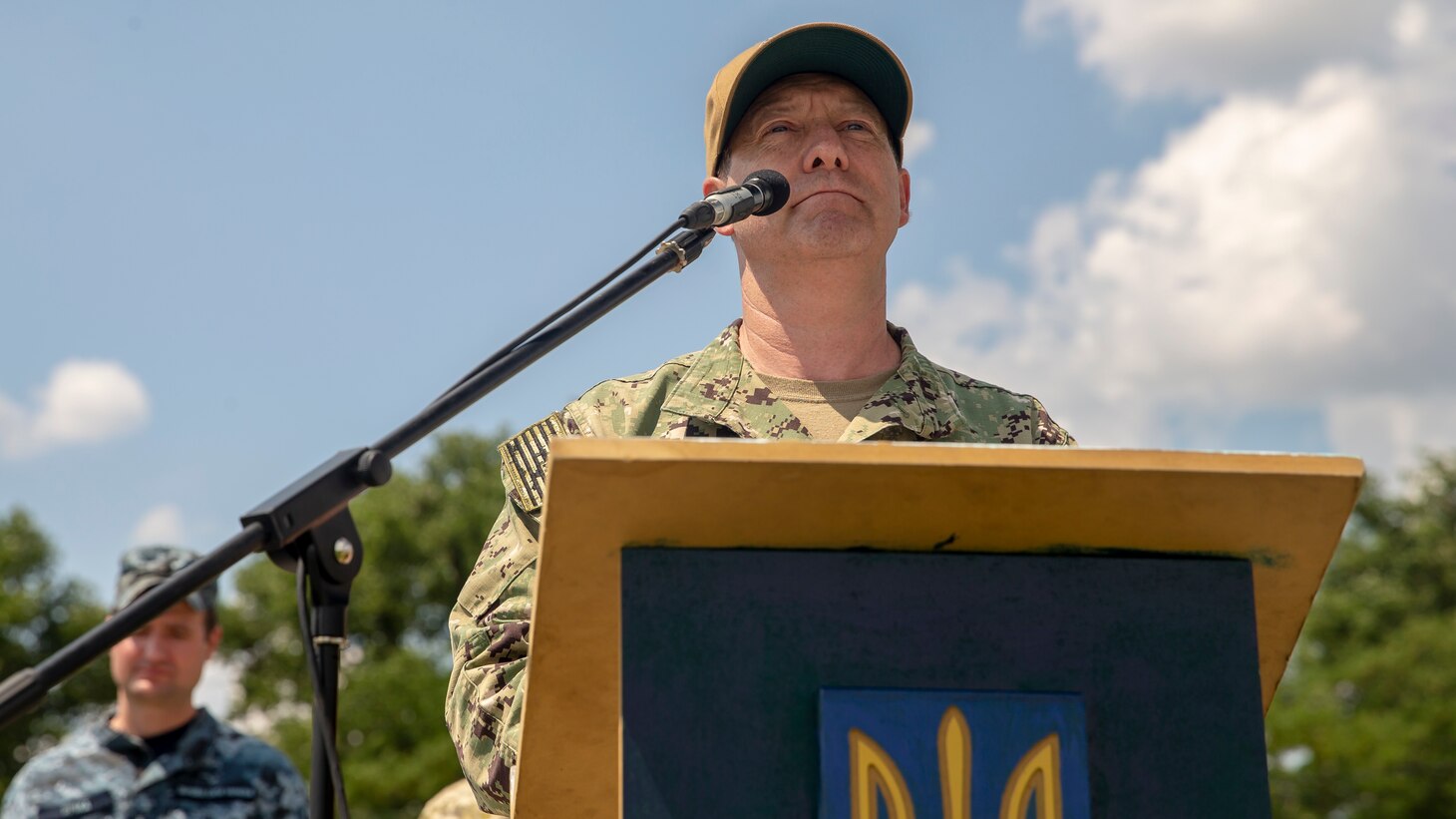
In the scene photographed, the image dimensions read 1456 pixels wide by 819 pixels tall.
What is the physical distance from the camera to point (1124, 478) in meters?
1.34

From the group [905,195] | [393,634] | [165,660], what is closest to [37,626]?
[393,634]

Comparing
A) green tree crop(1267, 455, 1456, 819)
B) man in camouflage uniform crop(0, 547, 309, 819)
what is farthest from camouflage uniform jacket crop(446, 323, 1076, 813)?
green tree crop(1267, 455, 1456, 819)

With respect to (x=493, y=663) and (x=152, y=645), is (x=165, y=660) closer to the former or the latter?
(x=152, y=645)

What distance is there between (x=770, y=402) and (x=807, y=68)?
751 mm

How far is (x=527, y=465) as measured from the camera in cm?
248

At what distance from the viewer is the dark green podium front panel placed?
53.1 inches

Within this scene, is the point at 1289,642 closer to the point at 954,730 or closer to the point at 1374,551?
the point at 954,730

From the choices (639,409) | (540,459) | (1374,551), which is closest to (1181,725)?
(540,459)

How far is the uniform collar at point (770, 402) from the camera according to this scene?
270cm

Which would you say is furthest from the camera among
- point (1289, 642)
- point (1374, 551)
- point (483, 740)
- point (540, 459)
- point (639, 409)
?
point (1374, 551)

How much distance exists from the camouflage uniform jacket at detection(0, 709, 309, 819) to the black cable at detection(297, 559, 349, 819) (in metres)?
2.95

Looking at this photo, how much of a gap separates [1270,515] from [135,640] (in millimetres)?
4209

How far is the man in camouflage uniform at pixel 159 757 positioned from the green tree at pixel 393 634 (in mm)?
22780

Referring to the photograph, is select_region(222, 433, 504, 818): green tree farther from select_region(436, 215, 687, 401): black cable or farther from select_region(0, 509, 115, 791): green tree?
select_region(436, 215, 687, 401): black cable
